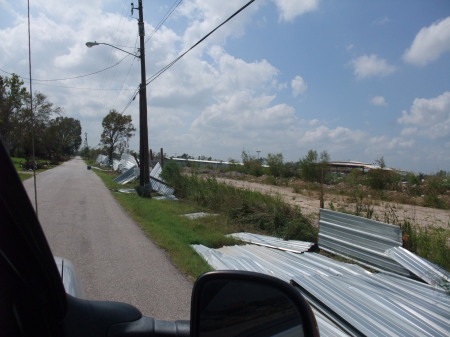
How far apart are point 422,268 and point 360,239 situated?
1.59m

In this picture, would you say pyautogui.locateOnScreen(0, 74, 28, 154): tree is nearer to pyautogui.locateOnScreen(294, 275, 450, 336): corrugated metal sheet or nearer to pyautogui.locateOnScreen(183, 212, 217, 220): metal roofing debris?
pyautogui.locateOnScreen(294, 275, 450, 336): corrugated metal sheet

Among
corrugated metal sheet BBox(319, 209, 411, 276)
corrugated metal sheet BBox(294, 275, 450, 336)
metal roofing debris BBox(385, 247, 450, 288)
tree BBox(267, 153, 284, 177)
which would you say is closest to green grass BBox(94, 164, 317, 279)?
corrugated metal sheet BBox(319, 209, 411, 276)

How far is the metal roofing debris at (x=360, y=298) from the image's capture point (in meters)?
4.49

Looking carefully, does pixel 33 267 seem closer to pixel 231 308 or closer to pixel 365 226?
pixel 231 308

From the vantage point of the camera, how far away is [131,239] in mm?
9586

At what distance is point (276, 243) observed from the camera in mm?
9234

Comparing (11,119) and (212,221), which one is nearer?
(11,119)

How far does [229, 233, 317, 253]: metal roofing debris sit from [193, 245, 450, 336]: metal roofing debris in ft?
3.19

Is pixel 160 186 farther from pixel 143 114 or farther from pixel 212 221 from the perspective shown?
pixel 212 221

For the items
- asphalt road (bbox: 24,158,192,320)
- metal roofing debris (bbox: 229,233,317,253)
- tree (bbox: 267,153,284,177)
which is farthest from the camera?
tree (bbox: 267,153,284,177)

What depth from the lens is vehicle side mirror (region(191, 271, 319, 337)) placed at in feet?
5.43

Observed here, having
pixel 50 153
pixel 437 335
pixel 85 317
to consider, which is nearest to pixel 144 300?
pixel 50 153

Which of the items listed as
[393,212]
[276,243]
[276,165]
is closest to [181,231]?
[276,243]

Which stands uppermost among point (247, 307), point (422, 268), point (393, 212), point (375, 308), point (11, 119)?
point (11, 119)
